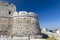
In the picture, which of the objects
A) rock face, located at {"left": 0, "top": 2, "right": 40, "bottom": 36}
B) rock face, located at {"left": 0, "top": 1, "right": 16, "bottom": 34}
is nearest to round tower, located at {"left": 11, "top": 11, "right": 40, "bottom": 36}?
rock face, located at {"left": 0, "top": 2, "right": 40, "bottom": 36}

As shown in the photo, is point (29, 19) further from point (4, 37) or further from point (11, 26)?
point (4, 37)

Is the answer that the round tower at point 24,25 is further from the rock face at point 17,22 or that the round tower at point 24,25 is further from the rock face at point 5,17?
the rock face at point 5,17

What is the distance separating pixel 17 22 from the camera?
58.5 feet

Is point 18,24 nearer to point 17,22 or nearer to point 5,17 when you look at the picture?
point 17,22

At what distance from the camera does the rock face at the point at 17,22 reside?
1760 cm

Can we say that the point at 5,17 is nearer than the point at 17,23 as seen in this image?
No

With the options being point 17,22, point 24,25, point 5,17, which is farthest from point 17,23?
point 5,17

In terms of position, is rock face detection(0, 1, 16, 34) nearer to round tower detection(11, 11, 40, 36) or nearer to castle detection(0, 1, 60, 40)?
castle detection(0, 1, 60, 40)

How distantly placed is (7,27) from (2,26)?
1.93 ft

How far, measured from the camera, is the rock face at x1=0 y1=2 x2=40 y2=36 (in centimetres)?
1760

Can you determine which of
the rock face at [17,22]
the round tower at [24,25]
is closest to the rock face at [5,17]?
the rock face at [17,22]

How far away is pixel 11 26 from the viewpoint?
18.4m

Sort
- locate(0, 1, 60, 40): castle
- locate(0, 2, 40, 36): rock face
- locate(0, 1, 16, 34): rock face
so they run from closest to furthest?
1. locate(0, 1, 60, 40): castle
2. locate(0, 2, 40, 36): rock face
3. locate(0, 1, 16, 34): rock face

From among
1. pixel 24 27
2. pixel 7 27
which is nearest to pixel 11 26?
pixel 7 27
